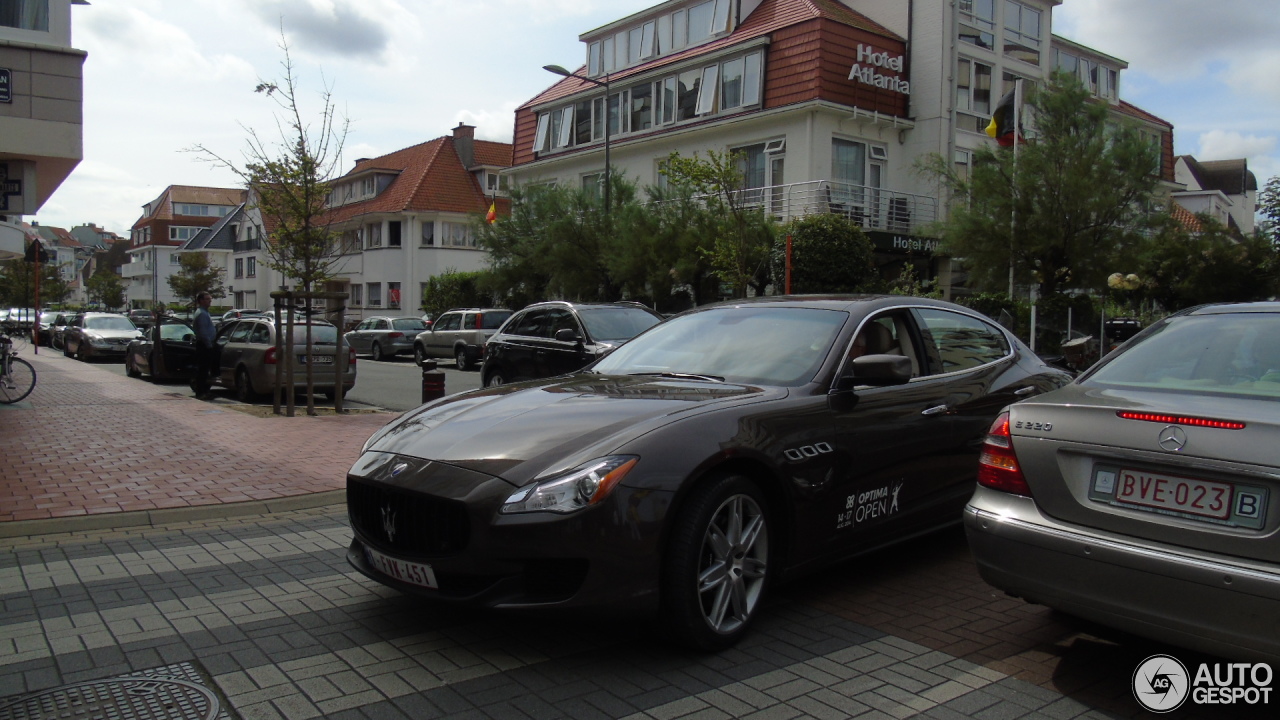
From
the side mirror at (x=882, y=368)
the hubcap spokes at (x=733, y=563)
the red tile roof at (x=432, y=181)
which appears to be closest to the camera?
the hubcap spokes at (x=733, y=563)

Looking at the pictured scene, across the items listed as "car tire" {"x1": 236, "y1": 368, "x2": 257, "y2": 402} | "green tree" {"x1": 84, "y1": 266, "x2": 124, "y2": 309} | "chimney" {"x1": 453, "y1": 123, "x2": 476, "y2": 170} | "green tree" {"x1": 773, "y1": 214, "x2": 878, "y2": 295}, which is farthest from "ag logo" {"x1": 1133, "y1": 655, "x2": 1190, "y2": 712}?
"green tree" {"x1": 84, "y1": 266, "x2": 124, "y2": 309}

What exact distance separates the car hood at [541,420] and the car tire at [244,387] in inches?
436

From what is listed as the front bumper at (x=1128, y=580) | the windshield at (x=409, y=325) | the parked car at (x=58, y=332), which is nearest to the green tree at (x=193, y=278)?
the parked car at (x=58, y=332)

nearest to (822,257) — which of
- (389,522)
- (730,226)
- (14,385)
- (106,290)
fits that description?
(730,226)

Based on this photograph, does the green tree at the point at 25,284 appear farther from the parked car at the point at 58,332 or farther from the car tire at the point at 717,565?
the car tire at the point at 717,565

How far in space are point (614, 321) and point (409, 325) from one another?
767 inches

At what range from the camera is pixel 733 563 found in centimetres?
394

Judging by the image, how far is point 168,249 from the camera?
89.8 meters

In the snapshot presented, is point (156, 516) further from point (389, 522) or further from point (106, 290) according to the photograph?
point (106, 290)

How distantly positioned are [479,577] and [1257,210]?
28.2 m

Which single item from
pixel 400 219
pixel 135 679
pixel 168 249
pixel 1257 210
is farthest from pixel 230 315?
pixel 168 249

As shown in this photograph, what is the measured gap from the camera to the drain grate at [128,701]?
330cm

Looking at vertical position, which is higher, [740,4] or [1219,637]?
[740,4]

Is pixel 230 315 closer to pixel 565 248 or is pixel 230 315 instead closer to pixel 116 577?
pixel 565 248
